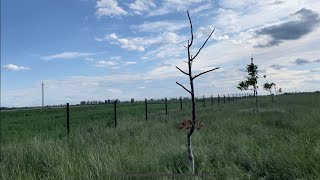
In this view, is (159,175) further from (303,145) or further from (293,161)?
(303,145)

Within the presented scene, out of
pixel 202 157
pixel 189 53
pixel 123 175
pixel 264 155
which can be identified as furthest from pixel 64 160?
pixel 264 155

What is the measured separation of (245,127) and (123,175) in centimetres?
789

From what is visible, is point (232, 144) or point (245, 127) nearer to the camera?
point (232, 144)

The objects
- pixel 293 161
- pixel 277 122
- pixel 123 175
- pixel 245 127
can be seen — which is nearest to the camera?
pixel 123 175

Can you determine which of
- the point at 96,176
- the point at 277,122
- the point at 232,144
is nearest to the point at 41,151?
A: the point at 96,176

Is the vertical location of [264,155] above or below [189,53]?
below

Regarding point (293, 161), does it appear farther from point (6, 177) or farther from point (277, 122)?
point (277, 122)

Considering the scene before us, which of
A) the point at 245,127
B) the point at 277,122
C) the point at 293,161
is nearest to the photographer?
the point at 293,161

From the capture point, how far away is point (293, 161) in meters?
6.34

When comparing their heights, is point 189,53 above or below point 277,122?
above

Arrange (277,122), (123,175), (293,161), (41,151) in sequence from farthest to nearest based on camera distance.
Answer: (277,122)
(41,151)
(293,161)
(123,175)

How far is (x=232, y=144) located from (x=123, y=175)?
4040 millimetres

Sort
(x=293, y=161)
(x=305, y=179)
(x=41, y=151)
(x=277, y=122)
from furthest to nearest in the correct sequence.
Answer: (x=277, y=122) < (x=41, y=151) < (x=293, y=161) < (x=305, y=179)

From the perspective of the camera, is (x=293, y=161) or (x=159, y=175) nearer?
(x=159, y=175)
